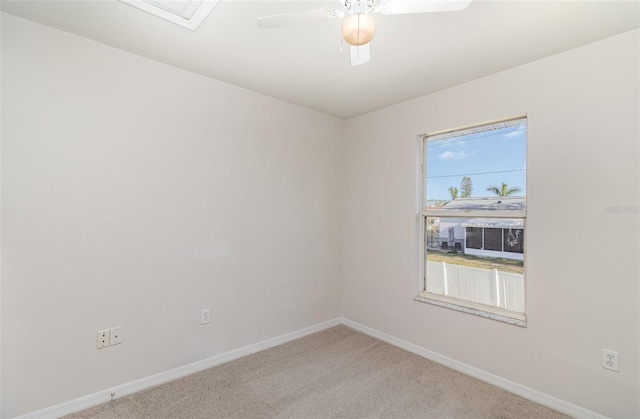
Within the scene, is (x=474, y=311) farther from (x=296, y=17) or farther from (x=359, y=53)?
(x=296, y=17)

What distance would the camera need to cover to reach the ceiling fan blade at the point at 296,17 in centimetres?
127

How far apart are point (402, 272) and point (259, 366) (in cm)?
→ 153

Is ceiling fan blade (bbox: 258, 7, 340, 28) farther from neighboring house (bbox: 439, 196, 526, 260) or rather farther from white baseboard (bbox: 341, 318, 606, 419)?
white baseboard (bbox: 341, 318, 606, 419)

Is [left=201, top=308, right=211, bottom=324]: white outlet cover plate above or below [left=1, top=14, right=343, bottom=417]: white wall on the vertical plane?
below

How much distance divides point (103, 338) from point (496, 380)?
111 inches

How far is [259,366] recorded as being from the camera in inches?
99.7

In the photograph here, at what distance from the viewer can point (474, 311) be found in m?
2.46

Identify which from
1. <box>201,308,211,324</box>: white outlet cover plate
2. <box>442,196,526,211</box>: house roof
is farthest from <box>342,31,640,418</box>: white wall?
<box>201,308,211,324</box>: white outlet cover plate

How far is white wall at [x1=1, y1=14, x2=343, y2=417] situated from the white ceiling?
24 cm

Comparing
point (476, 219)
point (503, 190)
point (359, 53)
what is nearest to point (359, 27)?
point (359, 53)

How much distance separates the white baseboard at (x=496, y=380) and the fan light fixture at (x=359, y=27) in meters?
2.50

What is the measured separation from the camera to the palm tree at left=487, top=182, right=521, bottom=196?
7.68 ft

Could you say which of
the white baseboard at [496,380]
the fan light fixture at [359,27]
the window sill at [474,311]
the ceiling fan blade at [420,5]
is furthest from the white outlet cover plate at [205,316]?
the ceiling fan blade at [420,5]

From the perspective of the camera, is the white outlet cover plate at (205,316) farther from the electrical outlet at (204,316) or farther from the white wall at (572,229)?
the white wall at (572,229)
